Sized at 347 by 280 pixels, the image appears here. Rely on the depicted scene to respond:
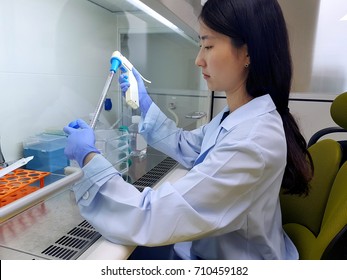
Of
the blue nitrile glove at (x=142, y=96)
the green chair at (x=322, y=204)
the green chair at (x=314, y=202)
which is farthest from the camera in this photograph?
the blue nitrile glove at (x=142, y=96)

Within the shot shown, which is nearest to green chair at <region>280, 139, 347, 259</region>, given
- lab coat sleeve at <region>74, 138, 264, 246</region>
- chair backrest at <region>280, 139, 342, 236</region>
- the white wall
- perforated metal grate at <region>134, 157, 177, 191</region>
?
chair backrest at <region>280, 139, 342, 236</region>

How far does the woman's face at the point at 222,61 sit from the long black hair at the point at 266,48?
0.05 feet

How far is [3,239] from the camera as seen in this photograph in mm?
637

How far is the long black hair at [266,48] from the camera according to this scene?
0.66m

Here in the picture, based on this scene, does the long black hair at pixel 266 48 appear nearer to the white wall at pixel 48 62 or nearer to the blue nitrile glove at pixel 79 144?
the blue nitrile glove at pixel 79 144

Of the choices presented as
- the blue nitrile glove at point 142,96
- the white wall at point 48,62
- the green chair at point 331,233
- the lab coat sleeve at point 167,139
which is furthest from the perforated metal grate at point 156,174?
the green chair at point 331,233

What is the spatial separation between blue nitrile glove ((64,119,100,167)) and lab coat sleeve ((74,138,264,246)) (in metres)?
0.05

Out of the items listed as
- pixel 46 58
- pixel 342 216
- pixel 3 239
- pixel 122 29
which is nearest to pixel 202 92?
pixel 122 29

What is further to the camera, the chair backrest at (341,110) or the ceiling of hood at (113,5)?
the ceiling of hood at (113,5)

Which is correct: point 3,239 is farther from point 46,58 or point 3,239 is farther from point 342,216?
point 342,216

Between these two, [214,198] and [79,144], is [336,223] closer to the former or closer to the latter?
[214,198]

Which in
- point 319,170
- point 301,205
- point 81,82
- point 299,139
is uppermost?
point 81,82

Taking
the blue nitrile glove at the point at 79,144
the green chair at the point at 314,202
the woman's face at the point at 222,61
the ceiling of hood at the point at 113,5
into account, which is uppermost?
the ceiling of hood at the point at 113,5

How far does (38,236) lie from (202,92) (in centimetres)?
134
